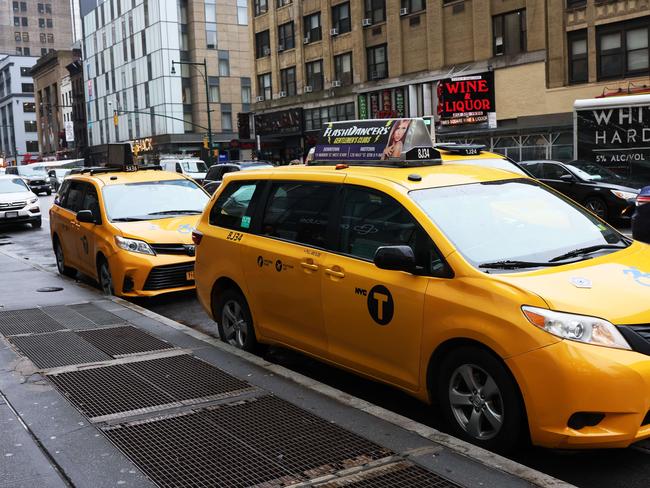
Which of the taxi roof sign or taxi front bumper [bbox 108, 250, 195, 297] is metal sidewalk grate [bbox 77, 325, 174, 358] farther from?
the taxi roof sign

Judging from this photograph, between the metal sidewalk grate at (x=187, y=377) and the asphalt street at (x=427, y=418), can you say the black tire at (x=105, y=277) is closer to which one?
the asphalt street at (x=427, y=418)

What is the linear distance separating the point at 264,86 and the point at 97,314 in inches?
1737

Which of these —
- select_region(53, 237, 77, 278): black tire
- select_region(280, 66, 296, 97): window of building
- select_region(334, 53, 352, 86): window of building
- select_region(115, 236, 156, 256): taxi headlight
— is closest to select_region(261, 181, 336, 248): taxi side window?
select_region(115, 236, 156, 256): taxi headlight

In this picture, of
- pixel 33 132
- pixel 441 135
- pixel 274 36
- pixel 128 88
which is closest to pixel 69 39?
pixel 33 132

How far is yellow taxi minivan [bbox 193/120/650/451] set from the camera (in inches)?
154

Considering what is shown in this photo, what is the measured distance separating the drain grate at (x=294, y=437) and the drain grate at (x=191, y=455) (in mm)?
92

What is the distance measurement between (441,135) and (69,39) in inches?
5097

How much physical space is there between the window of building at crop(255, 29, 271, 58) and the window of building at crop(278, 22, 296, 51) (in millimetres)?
1408

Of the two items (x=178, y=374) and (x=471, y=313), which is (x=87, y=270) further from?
(x=471, y=313)

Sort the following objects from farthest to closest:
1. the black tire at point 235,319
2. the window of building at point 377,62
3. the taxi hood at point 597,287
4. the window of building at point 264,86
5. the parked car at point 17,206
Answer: the window of building at point 264,86, the window of building at point 377,62, the parked car at point 17,206, the black tire at point 235,319, the taxi hood at point 597,287

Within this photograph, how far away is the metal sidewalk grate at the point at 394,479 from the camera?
3.71m

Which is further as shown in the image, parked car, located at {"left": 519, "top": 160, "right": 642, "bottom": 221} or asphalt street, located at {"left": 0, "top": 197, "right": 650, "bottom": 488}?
parked car, located at {"left": 519, "top": 160, "right": 642, "bottom": 221}

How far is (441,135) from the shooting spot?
3550 centimetres

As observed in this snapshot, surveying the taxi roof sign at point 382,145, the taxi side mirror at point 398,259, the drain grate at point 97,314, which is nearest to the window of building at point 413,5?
the drain grate at point 97,314
